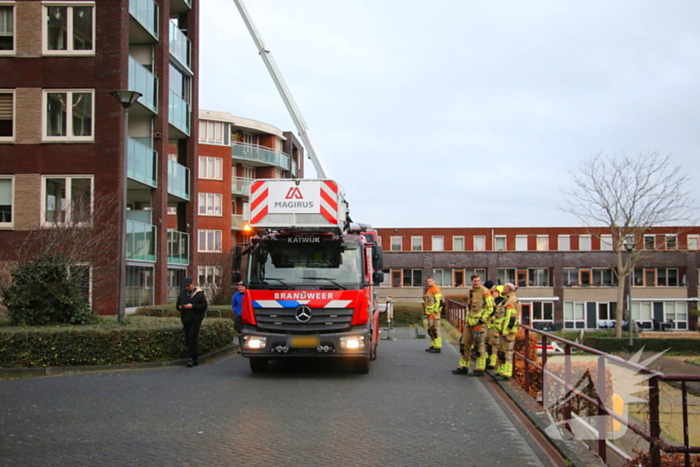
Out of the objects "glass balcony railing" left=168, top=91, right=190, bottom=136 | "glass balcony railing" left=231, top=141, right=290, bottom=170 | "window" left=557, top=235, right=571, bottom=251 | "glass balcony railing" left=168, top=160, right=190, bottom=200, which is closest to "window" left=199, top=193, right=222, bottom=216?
"glass balcony railing" left=231, top=141, right=290, bottom=170

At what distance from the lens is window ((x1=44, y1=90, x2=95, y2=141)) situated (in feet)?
77.7

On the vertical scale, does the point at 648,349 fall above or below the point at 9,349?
below

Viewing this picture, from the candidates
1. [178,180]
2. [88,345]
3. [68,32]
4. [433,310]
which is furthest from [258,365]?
[178,180]

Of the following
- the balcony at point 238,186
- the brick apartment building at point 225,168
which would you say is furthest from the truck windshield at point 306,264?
the balcony at point 238,186

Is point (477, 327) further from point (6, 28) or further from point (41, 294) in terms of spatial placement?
point (6, 28)

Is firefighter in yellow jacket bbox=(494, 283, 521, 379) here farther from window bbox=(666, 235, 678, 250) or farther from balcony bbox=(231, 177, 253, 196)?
window bbox=(666, 235, 678, 250)

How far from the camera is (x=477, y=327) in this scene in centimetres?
1236

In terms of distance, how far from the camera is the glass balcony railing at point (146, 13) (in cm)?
2522

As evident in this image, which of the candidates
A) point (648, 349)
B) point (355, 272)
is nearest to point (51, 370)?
point (355, 272)

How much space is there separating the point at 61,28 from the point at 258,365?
1635 centimetres

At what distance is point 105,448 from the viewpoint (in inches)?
277

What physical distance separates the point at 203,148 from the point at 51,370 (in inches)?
1498

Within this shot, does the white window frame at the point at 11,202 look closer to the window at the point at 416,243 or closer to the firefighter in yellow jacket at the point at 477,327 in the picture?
the firefighter in yellow jacket at the point at 477,327

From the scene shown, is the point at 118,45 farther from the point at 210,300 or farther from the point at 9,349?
the point at 9,349
